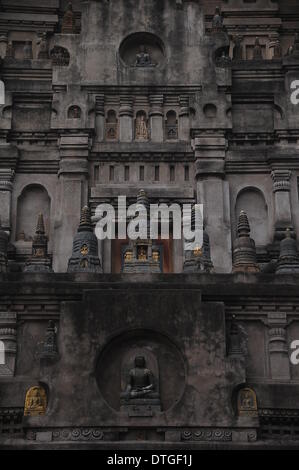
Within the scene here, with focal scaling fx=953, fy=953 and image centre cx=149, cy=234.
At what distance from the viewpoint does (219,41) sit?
120 ft

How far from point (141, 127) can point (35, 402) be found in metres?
13.9

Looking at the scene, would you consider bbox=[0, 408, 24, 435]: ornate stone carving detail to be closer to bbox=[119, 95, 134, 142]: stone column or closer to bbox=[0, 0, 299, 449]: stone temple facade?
bbox=[0, 0, 299, 449]: stone temple facade

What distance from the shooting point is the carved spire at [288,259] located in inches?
1134

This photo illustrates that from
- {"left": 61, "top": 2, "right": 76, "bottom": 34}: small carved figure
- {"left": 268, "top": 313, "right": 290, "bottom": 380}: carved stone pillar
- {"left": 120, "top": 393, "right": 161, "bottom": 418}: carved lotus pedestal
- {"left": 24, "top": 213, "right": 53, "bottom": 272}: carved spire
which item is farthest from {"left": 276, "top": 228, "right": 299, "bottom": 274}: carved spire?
{"left": 61, "top": 2, "right": 76, "bottom": 34}: small carved figure

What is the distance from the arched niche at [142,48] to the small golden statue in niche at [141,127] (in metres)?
2.19

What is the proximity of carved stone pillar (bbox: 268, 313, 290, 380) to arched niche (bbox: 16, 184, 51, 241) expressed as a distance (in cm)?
1029

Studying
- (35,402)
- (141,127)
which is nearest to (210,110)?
(141,127)

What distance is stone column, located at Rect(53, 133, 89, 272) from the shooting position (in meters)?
33.1

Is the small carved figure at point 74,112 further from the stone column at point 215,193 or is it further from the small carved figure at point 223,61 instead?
the small carved figure at point 223,61

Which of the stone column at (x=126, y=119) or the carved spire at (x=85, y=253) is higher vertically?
the stone column at (x=126, y=119)

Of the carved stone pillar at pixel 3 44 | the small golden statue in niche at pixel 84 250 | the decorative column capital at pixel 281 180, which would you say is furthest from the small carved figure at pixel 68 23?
the small golden statue in niche at pixel 84 250

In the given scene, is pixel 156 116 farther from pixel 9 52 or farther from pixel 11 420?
pixel 11 420

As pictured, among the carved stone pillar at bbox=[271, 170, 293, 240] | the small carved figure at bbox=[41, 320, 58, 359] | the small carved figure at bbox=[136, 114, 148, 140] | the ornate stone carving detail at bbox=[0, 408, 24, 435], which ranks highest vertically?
the small carved figure at bbox=[136, 114, 148, 140]

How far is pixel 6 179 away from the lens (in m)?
34.8
